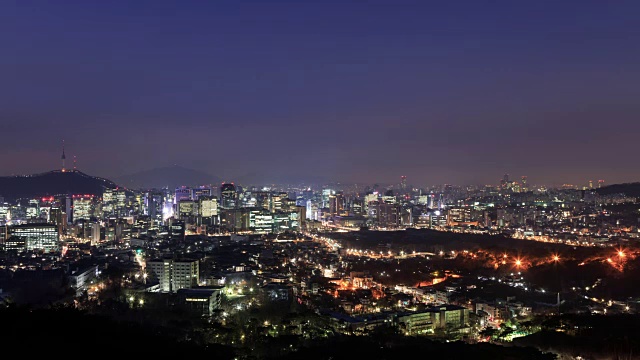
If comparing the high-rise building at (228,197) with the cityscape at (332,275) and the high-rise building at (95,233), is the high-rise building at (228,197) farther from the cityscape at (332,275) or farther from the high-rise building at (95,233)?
the high-rise building at (95,233)

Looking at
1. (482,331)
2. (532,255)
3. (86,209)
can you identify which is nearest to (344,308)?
(482,331)

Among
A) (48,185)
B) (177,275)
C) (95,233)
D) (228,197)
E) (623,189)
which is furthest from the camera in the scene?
(48,185)

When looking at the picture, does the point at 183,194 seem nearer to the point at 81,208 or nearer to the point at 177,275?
the point at 81,208

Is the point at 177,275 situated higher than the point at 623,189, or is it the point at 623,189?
the point at 623,189

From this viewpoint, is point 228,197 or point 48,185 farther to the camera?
point 48,185

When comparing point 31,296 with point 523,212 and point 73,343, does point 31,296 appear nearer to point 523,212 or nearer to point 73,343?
point 73,343

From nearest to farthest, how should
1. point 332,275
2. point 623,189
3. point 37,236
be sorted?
point 332,275 → point 37,236 → point 623,189

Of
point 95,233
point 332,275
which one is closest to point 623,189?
point 332,275

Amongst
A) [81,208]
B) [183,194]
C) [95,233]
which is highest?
[183,194]
